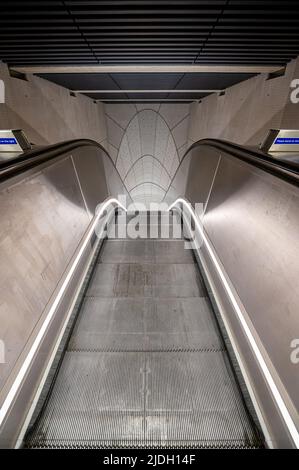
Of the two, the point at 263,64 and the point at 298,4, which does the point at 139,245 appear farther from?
the point at 263,64

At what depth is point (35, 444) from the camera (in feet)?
5.16

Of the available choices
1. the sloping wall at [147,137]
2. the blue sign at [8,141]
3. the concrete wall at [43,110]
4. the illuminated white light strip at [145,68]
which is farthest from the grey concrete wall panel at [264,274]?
the sloping wall at [147,137]

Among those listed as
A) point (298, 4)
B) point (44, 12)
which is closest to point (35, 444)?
point (44, 12)

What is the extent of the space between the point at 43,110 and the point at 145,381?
7.40 m

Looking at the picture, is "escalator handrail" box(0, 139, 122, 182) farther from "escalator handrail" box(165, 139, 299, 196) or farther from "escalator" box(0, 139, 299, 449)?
"escalator handrail" box(165, 139, 299, 196)

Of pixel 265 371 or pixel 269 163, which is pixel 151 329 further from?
pixel 269 163

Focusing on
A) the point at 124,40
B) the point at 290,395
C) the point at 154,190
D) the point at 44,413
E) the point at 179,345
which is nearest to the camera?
the point at 290,395

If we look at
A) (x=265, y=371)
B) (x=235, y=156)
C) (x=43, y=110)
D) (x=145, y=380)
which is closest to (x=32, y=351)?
(x=145, y=380)

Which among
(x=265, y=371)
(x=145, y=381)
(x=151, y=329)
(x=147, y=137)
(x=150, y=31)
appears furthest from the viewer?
(x=147, y=137)

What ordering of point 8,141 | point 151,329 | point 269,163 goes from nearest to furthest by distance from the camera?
point 269,163 < point 151,329 < point 8,141

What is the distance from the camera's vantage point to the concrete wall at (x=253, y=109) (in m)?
5.43

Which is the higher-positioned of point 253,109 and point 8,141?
point 253,109

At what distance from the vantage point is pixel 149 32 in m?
4.32

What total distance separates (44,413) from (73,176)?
8.73ft
